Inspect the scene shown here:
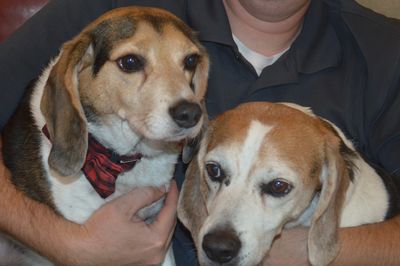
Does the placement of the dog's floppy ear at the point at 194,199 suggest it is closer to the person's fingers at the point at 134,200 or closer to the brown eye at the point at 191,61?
the person's fingers at the point at 134,200

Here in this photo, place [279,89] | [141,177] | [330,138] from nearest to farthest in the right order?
1. [330,138]
2. [141,177]
3. [279,89]

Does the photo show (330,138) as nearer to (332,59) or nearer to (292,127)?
(292,127)

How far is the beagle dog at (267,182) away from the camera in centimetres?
172

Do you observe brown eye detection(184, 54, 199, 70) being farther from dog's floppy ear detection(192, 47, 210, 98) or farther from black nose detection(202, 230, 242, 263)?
black nose detection(202, 230, 242, 263)

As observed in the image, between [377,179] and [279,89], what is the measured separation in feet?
1.62

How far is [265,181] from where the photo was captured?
1783mm

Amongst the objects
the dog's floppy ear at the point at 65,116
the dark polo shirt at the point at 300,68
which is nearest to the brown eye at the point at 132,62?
the dog's floppy ear at the point at 65,116

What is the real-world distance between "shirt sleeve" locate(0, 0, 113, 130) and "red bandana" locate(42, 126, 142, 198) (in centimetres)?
31

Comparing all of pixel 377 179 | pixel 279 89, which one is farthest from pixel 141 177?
pixel 377 179

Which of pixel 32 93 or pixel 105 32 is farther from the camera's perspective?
pixel 32 93

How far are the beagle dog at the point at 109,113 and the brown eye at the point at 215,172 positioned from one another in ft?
0.38

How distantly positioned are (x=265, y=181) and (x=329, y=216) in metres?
0.23

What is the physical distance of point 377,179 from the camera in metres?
2.03

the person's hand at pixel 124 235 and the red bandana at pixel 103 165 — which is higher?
the red bandana at pixel 103 165
